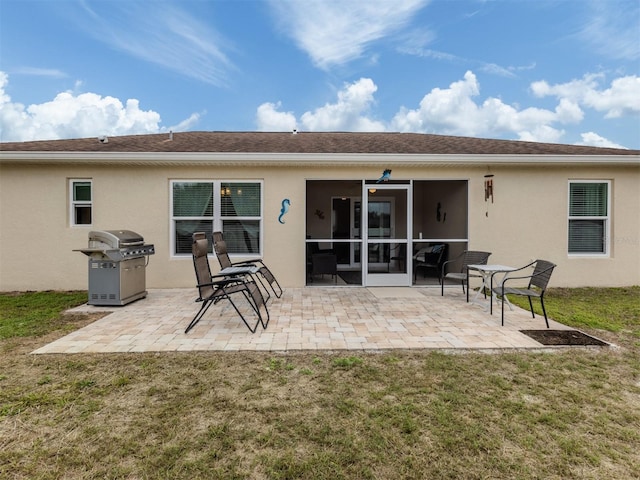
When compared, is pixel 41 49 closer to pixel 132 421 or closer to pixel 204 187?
pixel 204 187

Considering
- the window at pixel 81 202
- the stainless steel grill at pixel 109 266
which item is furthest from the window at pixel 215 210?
the window at pixel 81 202

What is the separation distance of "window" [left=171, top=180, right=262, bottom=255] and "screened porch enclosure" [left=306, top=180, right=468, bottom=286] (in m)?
1.51

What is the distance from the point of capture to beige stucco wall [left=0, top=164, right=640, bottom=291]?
7246 mm

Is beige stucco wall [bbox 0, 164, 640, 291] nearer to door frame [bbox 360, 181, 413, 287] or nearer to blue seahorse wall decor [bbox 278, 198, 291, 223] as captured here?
blue seahorse wall decor [bbox 278, 198, 291, 223]

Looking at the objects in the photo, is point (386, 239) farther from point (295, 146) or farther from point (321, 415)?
point (321, 415)

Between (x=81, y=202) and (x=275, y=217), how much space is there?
4.31 meters

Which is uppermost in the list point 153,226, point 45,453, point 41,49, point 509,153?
point 41,49

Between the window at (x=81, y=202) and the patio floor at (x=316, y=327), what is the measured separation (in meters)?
2.57

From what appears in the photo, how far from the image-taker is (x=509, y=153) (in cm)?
746

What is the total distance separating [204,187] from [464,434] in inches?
267

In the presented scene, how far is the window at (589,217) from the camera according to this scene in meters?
7.59

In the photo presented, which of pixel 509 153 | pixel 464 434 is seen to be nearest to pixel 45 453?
pixel 464 434

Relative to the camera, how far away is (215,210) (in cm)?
745

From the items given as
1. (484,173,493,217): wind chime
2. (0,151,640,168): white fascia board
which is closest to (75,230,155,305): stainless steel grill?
(0,151,640,168): white fascia board
